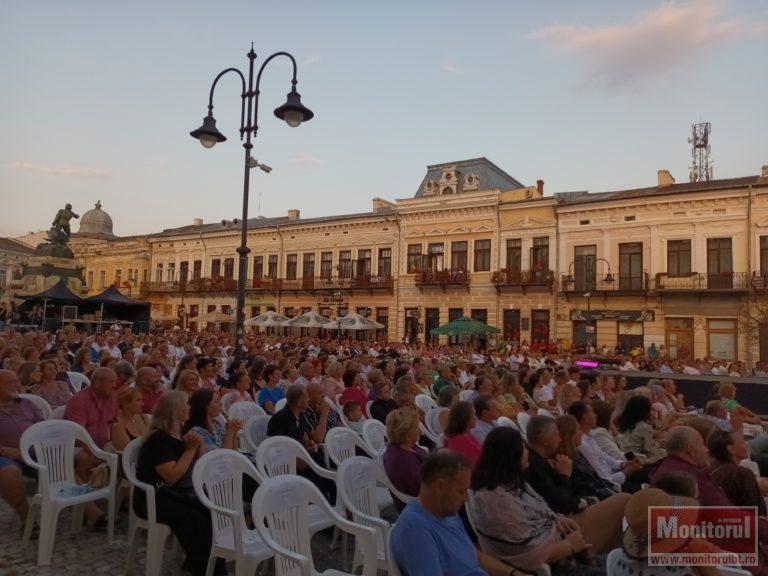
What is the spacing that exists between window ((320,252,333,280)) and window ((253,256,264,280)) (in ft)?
18.4

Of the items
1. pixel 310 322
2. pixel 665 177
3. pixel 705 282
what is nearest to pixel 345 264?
pixel 310 322

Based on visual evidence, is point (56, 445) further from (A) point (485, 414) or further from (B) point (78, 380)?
(A) point (485, 414)

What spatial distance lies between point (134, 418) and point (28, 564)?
4.64ft

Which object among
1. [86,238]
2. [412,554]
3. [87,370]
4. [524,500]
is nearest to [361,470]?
[524,500]

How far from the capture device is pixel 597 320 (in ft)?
92.9

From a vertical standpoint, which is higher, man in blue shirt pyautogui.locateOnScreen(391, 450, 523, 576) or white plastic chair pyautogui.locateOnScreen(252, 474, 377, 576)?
man in blue shirt pyautogui.locateOnScreen(391, 450, 523, 576)

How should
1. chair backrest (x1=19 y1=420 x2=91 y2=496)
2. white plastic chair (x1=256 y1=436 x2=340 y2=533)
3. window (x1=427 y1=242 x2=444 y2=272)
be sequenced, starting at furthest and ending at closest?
window (x1=427 y1=242 x2=444 y2=272) → white plastic chair (x1=256 y1=436 x2=340 y2=533) → chair backrest (x1=19 y1=420 x2=91 y2=496)

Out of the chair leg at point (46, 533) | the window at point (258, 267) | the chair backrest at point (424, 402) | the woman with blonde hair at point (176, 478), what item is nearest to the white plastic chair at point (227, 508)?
the woman with blonde hair at point (176, 478)

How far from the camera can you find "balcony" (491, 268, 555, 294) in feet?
97.1

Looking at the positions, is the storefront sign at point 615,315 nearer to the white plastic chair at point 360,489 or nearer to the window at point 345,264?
the window at point 345,264

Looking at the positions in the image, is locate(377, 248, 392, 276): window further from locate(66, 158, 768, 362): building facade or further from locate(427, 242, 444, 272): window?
locate(427, 242, 444, 272): window

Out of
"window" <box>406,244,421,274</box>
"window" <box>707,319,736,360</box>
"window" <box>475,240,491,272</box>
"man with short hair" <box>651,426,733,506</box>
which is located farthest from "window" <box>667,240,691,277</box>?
"man with short hair" <box>651,426,733,506</box>

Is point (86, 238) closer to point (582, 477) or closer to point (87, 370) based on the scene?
point (87, 370)

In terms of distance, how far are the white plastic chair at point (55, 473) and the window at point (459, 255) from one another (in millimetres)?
29190
